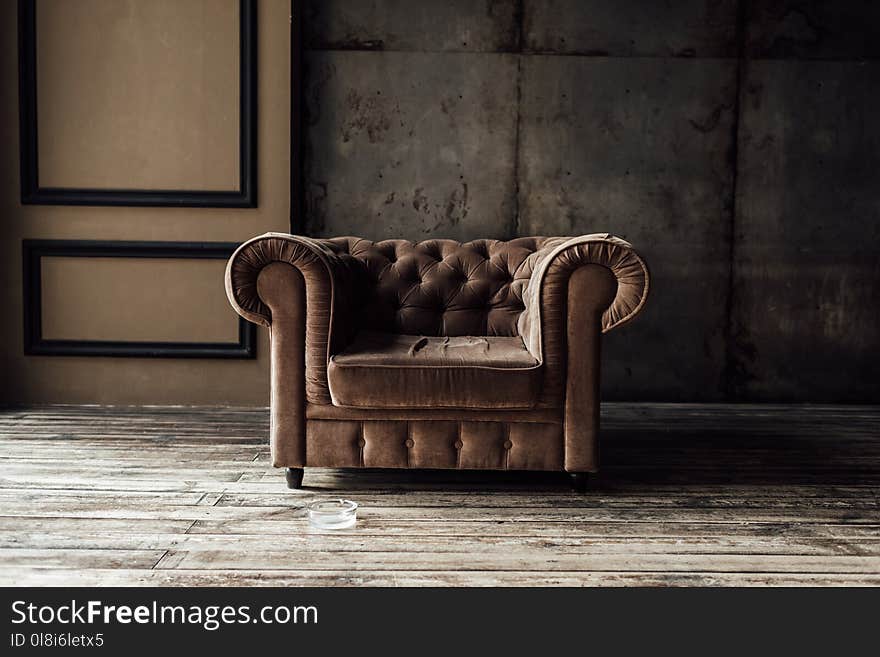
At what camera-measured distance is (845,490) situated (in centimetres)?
236

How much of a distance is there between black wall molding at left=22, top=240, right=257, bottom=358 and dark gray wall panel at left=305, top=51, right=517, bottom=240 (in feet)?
2.05

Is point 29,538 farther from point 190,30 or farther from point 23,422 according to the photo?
point 190,30

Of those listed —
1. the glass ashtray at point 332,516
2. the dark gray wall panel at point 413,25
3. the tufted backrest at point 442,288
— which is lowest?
the glass ashtray at point 332,516

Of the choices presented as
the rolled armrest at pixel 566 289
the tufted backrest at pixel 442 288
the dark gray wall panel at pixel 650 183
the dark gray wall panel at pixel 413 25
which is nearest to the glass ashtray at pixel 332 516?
the rolled armrest at pixel 566 289

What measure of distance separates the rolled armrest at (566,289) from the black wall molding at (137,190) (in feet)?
6.38

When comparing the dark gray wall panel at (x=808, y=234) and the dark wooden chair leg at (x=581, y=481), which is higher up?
the dark gray wall panel at (x=808, y=234)

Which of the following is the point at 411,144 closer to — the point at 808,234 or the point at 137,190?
the point at 137,190

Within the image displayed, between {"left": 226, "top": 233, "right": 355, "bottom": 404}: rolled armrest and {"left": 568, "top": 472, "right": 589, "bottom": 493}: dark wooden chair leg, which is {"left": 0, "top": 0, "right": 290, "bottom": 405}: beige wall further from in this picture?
{"left": 568, "top": 472, "right": 589, "bottom": 493}: dark wooden chair leg

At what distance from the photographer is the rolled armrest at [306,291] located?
221 centimetres

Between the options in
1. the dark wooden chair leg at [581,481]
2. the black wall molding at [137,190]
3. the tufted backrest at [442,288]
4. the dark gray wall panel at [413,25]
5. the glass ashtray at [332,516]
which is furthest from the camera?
the dark gray wall panel at [413,25]

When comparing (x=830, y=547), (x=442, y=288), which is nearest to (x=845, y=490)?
(x=830, y=547)

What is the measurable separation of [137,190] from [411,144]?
1381 mm

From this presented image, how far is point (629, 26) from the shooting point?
A: 3.73m

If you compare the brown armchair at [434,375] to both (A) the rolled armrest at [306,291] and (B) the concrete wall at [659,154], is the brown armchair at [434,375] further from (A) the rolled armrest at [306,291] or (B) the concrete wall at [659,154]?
(B) the concrete wall at [659,154]
